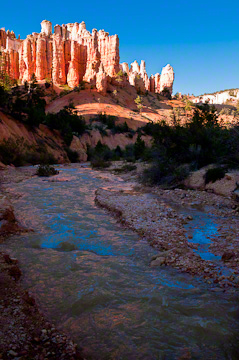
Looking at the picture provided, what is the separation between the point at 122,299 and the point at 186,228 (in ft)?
11.1

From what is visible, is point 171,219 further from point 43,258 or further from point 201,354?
point 201,354

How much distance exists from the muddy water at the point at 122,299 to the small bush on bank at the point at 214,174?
5.98 metres

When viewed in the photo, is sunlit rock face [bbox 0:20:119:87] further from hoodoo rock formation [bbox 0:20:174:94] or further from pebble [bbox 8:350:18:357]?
pebble [bbox 8:350:18:357]

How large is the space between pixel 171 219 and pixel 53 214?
3.44 m

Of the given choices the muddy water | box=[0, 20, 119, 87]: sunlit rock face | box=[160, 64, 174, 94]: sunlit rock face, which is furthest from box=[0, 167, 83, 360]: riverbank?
box=[160, 64, 174, 94]: sunlit rock face

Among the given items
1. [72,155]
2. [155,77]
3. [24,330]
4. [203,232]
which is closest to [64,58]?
[155,77]

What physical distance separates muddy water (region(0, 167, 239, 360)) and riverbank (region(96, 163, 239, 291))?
0.99ft

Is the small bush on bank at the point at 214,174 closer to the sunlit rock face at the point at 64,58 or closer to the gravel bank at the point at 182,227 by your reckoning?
the gravel bank at the point at 182,227

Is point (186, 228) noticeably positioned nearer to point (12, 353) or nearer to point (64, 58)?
point (12, 353)

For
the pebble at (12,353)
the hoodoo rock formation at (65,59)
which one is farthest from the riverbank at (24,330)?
the hoodoo rock formation at (65,59)

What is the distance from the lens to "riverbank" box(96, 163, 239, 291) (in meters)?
3.93

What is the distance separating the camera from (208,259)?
434 centimetres

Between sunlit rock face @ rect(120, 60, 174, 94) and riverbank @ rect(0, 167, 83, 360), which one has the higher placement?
sunlit rock face @ rect(120, 60, 174, 94)

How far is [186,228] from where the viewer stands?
6000 millimetres
